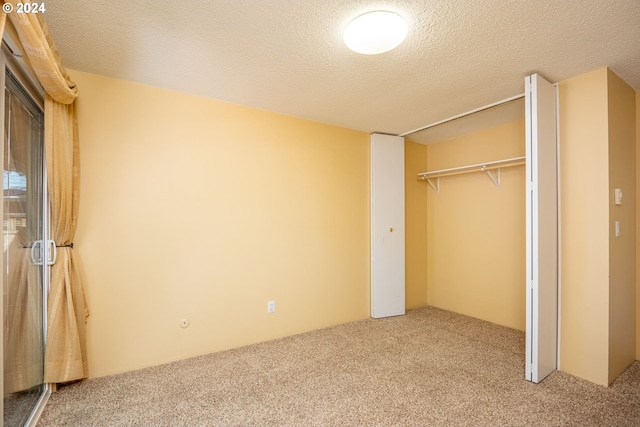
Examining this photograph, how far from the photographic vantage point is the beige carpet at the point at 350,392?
182cm

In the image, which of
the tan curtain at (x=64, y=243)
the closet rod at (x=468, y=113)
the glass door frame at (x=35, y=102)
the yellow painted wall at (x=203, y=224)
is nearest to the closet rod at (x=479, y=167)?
the closet rod at (x=468, y=113)

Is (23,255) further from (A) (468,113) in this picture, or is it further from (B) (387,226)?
(A) (468,113)

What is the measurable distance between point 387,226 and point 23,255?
3.40m

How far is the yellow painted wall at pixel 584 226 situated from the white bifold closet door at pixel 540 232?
0.33 ft

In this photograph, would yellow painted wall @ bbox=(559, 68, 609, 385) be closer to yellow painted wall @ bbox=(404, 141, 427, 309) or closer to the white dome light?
the white dome light

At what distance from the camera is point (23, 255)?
1.81 metres

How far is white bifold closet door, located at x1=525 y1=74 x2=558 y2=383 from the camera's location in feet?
7.23

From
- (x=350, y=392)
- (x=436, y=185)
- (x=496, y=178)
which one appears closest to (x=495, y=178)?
(x=496, y=178)

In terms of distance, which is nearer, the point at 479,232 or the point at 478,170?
the point at 478,170

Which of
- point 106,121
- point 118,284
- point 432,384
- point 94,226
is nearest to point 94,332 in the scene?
point 118,284

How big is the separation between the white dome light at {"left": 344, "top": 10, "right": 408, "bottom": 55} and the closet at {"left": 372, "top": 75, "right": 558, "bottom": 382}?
4.31ft

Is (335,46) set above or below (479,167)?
above

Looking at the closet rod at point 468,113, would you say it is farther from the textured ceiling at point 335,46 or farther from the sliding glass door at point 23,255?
the sliding glass door at point 23,255

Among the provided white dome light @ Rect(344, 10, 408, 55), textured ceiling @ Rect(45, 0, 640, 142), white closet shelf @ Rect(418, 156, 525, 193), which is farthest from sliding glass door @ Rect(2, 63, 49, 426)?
white closet shelf @ Rect(418, 156, 525, 193)
